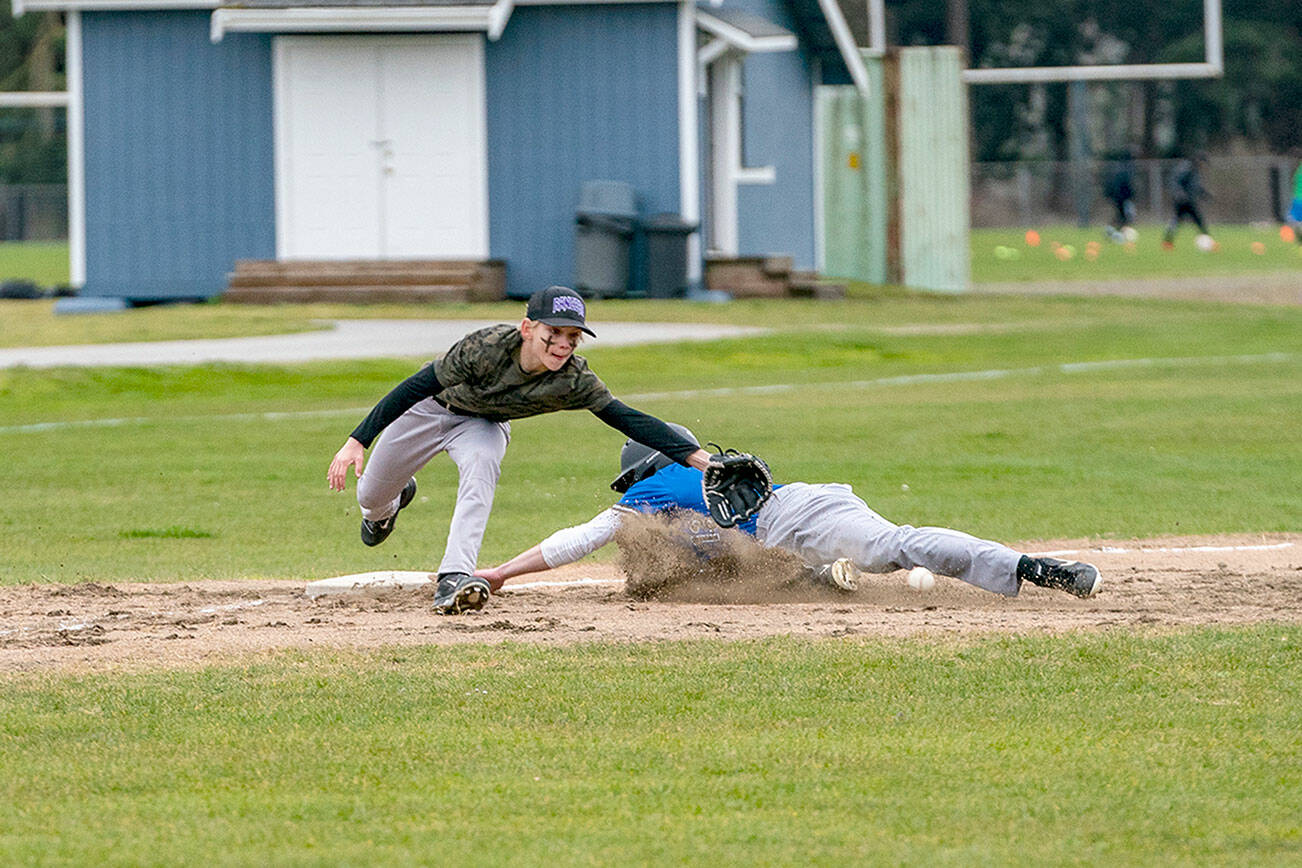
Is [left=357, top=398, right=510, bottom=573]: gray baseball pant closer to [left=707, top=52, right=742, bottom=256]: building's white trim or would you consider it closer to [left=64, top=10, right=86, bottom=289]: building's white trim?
[left=64, top=10, right=86, bottom=289]: building's white trim

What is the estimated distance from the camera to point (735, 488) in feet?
26.8

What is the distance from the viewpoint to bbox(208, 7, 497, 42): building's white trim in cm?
2469

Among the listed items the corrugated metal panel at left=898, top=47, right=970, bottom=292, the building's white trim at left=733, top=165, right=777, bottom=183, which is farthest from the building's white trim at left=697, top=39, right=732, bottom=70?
the corrugated metal panel at left=898, top=47, right=970, bottom=292

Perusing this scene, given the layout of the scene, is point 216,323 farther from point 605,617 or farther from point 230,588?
point 605,617

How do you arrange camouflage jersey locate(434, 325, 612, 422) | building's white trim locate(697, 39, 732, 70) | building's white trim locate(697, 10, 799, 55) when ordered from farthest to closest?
1. building's white trim locate(697, 39, 732, 70)
2. building's white trim locate(697, 10, 799, 55)
3. camouflage jersey locate(434, 325, 612, 422)

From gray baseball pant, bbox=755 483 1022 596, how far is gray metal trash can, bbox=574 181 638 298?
56.7ft

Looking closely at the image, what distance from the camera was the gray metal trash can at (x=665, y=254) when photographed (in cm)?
2578

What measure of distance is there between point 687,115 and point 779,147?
5.36 meters

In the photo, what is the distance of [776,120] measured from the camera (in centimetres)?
3098

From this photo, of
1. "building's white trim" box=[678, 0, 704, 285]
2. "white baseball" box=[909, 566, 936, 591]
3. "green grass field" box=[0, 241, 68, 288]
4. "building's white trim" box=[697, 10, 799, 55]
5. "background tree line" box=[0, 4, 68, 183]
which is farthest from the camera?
"background tree line" box=[0, 4, 68, 183]

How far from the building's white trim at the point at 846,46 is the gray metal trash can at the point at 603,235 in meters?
5.61

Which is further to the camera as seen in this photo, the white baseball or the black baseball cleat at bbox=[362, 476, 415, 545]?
the black baseball cleat at bbox=[362, 476, 415, 545]

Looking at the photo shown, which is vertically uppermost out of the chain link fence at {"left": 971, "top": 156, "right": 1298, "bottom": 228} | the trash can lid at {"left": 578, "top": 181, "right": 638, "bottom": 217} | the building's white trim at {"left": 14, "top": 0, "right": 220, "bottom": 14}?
the chain link fence at {"left": 971, "top": 156, "right": 1298, "bottom": 228}

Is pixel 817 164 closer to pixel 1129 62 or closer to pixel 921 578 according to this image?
pixel 921 578
